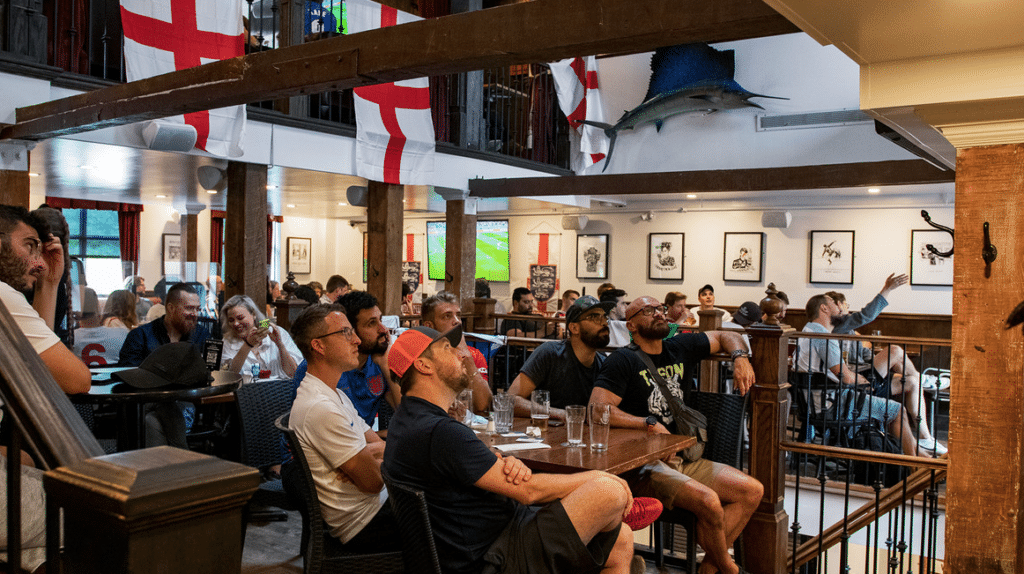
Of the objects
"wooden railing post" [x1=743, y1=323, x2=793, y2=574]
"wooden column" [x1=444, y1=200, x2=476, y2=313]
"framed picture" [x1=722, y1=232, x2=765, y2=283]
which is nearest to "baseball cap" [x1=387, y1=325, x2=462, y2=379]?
"wooden railing post" [x1=743, y1=323, x2=793, y2=574]

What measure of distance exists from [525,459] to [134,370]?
64.0 inches

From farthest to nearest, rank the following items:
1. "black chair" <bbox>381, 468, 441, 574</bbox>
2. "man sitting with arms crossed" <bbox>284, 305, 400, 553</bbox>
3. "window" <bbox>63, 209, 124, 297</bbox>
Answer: "window" <bbox>63, 209, 124, 297</bbox> < "man sitting with arms crossed" <bbox>284, 305, 400, 553</bbox> < "black chair" <bbox>381, 468, 441, 574</bbox>

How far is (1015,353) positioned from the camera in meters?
2.08

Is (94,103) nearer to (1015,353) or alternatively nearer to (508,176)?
(1015,353)

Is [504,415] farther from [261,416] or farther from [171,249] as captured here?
[171,249]

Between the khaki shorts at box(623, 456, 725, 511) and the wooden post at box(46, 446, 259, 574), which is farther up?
the wooden post at box(46, 446, 259, 574)

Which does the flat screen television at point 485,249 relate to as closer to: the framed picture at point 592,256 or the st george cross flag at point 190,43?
the framed picture at point 592,256

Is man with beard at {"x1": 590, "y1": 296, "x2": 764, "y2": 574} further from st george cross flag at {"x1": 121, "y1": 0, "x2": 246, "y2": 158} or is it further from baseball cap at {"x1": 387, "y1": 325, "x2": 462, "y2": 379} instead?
st george cross flag at {"x1": 121, "y1": 0, "x2": 246, "y2": 158}

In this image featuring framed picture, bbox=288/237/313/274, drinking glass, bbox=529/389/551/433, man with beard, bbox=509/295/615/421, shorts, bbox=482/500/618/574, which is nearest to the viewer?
shorts, bbox=482/500/618/574

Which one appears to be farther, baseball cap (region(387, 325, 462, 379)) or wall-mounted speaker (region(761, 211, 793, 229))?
wall-mounted speaker (region(761, 211, 793, 229))

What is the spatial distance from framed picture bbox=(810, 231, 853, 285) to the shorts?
919 centimetres

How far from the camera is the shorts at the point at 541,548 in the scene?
2373mm

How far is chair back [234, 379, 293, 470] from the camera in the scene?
3.44 m

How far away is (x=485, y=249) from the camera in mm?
14148
